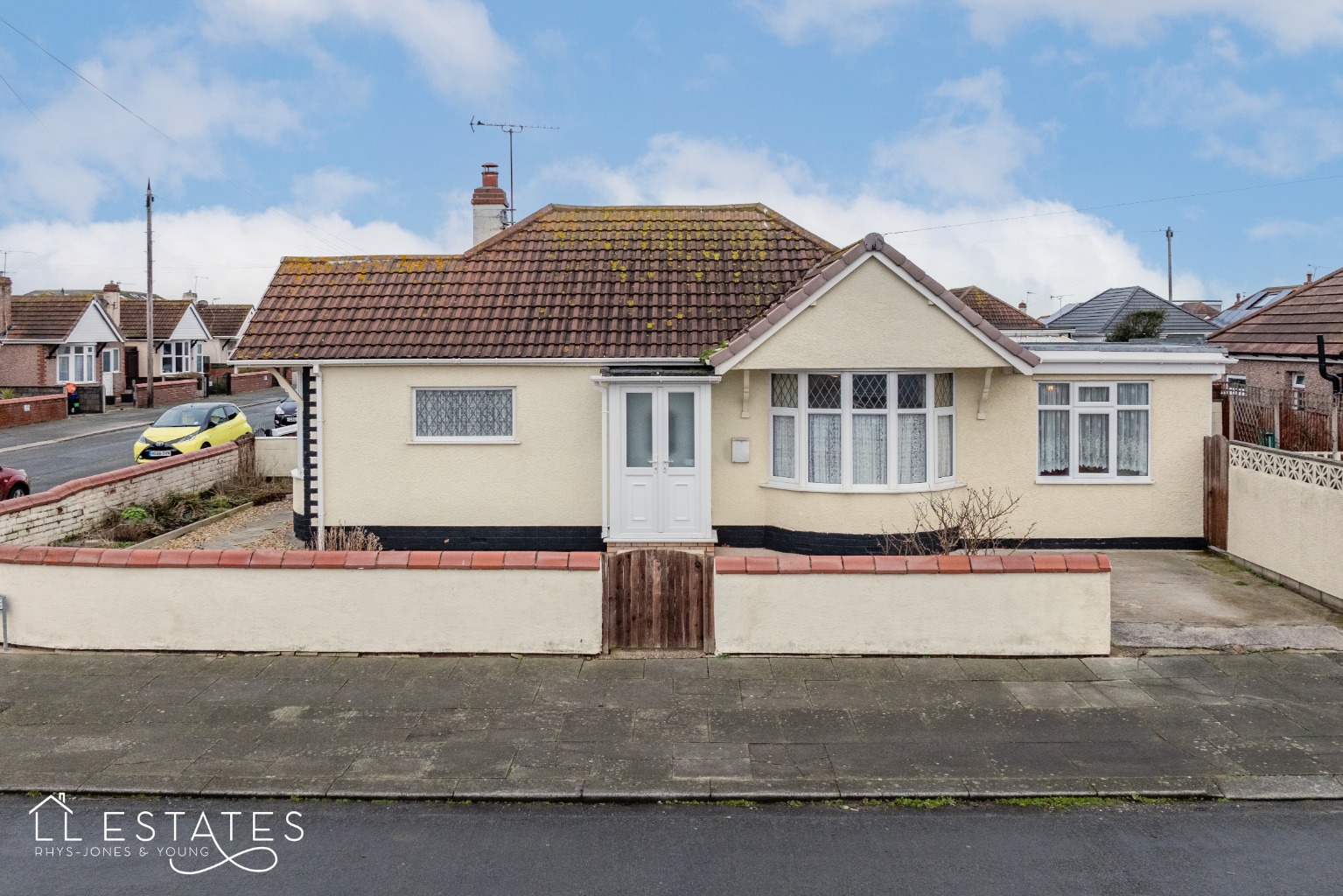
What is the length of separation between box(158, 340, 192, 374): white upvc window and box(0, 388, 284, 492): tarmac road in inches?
455

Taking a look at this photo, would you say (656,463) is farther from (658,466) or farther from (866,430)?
(866,430)

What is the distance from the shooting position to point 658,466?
556 inches

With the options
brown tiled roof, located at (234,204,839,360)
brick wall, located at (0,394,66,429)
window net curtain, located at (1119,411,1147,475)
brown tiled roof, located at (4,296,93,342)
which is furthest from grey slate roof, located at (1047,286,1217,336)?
brown tiled roof, located at (4,296,93,342)

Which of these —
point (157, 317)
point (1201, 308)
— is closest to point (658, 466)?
point (157, 317)

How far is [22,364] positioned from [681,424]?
39.5 meters

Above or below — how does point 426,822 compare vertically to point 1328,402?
below

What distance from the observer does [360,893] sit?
233 inches

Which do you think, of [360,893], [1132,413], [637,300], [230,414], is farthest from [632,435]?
[230,414]

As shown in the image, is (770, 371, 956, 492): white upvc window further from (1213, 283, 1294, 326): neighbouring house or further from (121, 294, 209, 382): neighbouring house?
(1213, 283, 1294, 326): neighbouring house

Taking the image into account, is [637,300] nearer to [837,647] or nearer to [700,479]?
[700,479]

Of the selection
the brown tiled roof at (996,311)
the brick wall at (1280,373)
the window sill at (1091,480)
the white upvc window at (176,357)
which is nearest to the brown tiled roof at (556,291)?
the window sill at (1091,480)

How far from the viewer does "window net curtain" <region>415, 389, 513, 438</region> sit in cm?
1483

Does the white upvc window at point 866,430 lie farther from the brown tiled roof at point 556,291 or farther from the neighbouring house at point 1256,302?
the neighbouring house at point 1256,302

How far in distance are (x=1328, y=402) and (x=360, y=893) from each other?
1652cm
